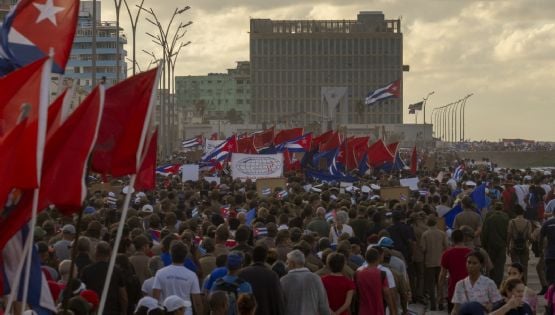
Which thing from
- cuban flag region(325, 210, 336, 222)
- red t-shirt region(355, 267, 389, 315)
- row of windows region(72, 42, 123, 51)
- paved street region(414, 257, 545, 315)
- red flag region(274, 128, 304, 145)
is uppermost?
row of windows region(72, 42, 123, 51)

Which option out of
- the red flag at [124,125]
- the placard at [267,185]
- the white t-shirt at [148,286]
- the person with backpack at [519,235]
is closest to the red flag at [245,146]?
the placard at [267,185]

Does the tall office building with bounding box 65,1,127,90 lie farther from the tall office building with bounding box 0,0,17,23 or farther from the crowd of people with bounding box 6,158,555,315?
the crowd of people with bounding box 6,158,555,315

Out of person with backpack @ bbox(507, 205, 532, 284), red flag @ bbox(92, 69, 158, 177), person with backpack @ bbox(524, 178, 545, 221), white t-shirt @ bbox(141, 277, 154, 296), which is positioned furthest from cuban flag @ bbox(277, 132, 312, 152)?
red flag @ bbox(92, 69, 158, 177)

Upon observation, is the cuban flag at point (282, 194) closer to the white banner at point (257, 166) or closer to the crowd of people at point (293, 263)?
the crowd of people at point (293, 263)

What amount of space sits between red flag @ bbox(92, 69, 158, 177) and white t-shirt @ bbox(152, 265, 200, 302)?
2840mm

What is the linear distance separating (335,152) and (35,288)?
1076 inches

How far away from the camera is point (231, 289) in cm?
1227

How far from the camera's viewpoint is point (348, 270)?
1405 centimetres

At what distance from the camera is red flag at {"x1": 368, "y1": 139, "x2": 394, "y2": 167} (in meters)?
40.2

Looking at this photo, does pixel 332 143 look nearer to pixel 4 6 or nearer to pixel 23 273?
pixel 23 273

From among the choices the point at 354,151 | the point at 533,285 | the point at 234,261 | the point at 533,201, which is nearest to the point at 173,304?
the point at 234,261

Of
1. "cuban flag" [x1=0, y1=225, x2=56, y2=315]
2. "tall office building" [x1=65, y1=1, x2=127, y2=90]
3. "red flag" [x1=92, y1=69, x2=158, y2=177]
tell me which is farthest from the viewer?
"tall office building" [x1=65, y1=1, x2=127, y2=90]

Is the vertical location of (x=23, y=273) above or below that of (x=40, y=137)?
below

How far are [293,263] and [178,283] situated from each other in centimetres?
98
